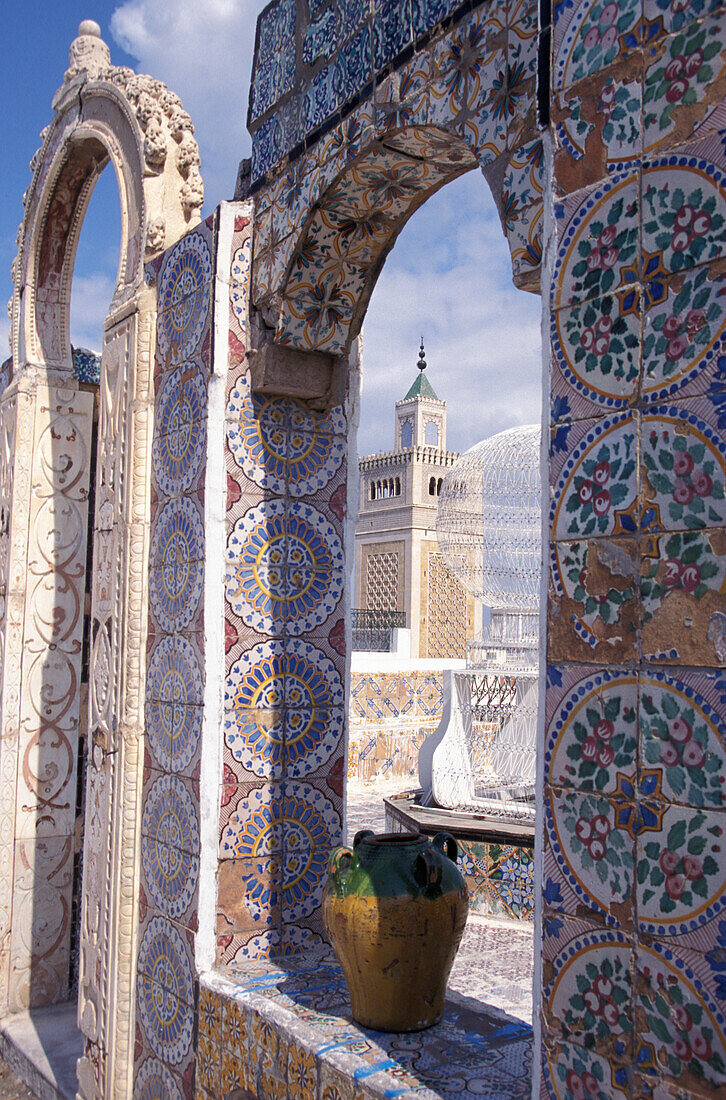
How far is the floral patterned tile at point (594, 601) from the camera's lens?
1.31 metres

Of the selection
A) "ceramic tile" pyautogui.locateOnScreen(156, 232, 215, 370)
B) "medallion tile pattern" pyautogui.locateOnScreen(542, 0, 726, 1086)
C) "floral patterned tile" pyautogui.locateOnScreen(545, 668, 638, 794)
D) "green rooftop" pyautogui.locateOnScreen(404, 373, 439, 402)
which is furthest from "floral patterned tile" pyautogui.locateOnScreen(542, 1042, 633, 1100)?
"green rooftop" pyautogui.locateOnScreen(404, 373, 439, 402)

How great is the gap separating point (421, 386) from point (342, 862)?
16.8 meters

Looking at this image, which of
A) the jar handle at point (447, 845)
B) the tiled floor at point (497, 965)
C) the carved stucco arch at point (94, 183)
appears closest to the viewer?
the jar handle at point (447, 845)

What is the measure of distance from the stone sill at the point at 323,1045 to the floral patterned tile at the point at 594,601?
3.15 feet

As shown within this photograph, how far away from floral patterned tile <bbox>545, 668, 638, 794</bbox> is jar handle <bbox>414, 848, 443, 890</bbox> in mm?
839

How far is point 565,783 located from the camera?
4.53 feet

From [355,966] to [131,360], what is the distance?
69.7 inches

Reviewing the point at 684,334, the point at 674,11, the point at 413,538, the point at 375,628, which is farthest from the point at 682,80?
the point at 413,538

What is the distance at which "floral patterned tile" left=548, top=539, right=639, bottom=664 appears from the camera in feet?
4.30

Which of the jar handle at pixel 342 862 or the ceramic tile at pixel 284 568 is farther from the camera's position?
the ceramic tile at pixel 284 568

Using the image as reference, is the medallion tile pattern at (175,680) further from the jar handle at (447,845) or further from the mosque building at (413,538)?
the mosque building at (413,538)

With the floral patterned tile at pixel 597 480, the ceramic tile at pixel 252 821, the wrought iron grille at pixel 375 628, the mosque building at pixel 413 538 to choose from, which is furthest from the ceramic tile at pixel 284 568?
the mosque building at pixel 413 538

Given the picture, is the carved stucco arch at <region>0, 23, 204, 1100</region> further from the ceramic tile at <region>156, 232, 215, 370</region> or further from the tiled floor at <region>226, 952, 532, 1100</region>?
the tiled floor at <region>226, 952, 532, 1100</region>

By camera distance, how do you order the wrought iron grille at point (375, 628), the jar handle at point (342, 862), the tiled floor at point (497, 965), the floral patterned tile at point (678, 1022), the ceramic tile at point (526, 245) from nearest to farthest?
1. the floral patterned tile at point (678, 1022)
2. the ceramic tile at point (526, 245)
3. the jar handle at point (342, 862)
4. the tiled floor at point (497, 965)
5. the wrought iron grille at point (375, 628)
